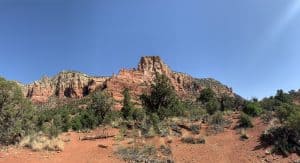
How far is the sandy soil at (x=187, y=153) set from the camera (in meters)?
17.0

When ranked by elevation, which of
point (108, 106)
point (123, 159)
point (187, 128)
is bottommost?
point (123, 159)

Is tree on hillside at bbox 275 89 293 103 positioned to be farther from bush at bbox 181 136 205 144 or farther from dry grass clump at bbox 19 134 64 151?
dry grass clump at bbox 19 134 64 151

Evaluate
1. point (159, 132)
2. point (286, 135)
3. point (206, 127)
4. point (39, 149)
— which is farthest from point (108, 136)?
point (286, 135)

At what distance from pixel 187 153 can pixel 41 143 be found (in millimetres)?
7576

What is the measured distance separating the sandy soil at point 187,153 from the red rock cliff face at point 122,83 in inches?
3485

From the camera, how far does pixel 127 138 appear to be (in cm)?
2122

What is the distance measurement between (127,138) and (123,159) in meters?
3.47

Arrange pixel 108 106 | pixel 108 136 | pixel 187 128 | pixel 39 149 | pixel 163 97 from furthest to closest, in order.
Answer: pixel 108 106 → pixel 163 97 → pixel 187 128 → pixel 108 136 → pixel 39 149

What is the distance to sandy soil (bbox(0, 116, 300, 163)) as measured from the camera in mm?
17000

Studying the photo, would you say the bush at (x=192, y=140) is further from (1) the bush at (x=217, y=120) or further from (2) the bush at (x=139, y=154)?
(1) the bush at (x=217, y=120)

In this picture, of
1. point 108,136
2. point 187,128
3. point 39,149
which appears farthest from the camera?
point 187,128

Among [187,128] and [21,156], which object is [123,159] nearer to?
[21,156]

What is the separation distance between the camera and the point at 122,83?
119312mm

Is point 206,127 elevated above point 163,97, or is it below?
below
